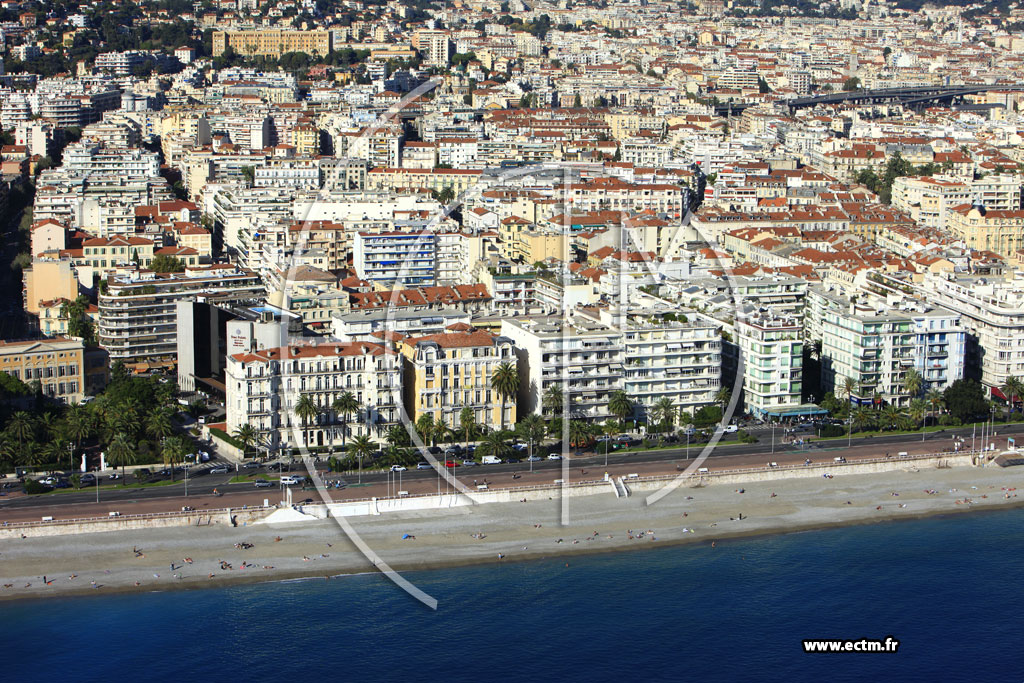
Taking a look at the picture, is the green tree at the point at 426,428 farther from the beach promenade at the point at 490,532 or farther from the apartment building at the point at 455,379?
the beach promenade at the point at 490,532

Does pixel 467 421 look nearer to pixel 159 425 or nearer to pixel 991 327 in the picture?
A: pixel 159 425

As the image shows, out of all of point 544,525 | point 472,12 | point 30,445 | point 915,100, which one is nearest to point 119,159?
point 30,445

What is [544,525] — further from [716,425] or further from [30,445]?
[30,445]

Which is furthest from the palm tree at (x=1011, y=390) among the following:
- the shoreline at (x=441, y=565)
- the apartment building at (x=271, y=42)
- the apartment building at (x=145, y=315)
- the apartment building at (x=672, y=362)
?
the apartment building at (x=271, y=42)

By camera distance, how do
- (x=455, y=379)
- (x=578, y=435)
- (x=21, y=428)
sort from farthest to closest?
(x=455, y=379) → (x=578, y=435) → (x=21, y=428)

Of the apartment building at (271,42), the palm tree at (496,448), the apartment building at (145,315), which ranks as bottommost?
the palm tree at (496,448)

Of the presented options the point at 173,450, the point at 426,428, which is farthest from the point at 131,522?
the point at 426,428

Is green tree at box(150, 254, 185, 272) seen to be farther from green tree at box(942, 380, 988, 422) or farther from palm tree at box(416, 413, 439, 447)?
green tree at box(942, 380, 988, 422)
